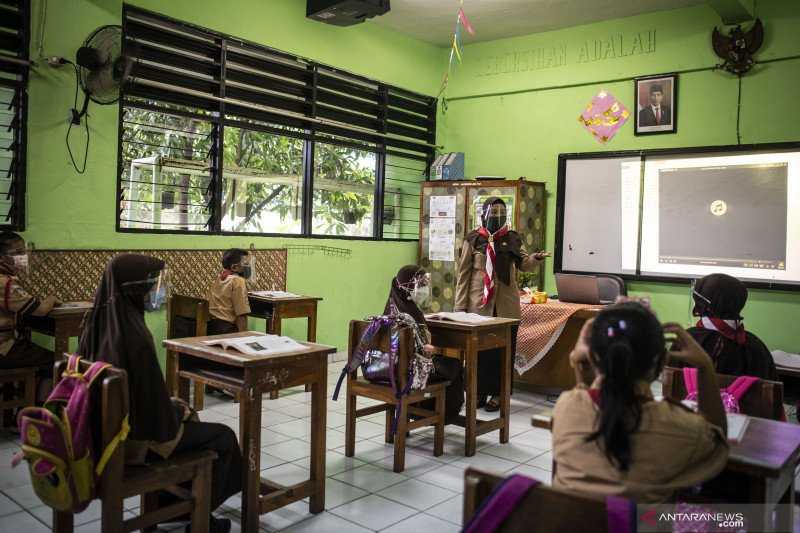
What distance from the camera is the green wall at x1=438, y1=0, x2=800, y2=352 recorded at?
5750 mm

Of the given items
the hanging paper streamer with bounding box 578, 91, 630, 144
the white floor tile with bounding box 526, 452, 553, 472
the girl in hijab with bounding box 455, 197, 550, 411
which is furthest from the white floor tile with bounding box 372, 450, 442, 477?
the hanging paper streamer with bounding box 578, 91, 630, 144

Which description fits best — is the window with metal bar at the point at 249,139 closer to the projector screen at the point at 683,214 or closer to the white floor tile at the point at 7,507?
the projector screen at the point at 683,214

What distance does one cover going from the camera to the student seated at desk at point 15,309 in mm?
3812

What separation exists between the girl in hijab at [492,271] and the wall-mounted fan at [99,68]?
272cm

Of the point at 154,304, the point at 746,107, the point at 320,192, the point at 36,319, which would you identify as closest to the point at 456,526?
the point at 154,304

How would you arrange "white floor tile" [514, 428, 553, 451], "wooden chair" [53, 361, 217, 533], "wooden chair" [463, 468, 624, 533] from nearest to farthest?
"wooden chair" [463, 468, 624, 533]
"wooden chair" [53, 361, 217, 533]
"white floor tile" [514, 428, 553, 451]

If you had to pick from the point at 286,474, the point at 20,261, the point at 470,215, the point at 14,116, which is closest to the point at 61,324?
the point at 20,261

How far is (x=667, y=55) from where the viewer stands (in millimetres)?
6320

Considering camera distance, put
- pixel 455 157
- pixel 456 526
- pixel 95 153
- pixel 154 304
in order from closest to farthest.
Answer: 1. pixel 154 304
2. pixel 456 526
3. pixel 95 153
4. pixel 455 157

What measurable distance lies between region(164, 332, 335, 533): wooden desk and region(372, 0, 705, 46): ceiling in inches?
180

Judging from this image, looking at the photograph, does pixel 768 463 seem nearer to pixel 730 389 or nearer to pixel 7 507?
pixel 730 389

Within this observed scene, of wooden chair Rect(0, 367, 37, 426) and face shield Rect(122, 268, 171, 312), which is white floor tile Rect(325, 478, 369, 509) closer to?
face shield Rect(122, 268, 171, 312)

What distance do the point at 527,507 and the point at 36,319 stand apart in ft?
12.2

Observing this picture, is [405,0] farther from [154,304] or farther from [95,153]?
[154,304]
